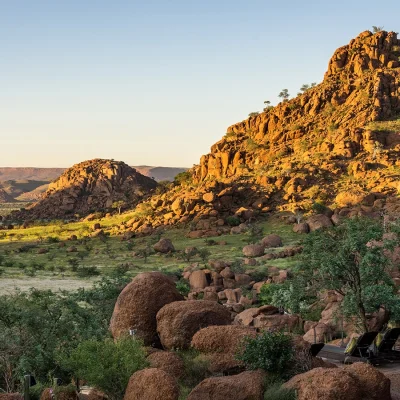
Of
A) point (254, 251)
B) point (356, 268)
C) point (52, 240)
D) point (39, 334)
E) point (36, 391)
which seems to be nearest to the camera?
point (36, 391)

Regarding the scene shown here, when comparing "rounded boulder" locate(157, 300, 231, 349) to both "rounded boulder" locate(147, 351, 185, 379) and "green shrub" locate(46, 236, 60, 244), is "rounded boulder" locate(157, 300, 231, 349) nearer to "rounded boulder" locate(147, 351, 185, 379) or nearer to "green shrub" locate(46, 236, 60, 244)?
"rounded boulder" locate(147, 351, 185, 379)

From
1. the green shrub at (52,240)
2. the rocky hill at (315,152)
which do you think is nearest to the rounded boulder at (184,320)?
the rocky hill at (315,152)

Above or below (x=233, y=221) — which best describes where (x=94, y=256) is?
below

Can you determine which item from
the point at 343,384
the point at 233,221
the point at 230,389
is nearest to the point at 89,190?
the point at 233,221

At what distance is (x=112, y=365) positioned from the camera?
13141 millimetres

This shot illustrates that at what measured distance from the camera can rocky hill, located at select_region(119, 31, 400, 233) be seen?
74250 millimetres

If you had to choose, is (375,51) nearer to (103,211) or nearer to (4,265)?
(103,211)

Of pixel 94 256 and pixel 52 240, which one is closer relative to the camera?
pixel 94 256

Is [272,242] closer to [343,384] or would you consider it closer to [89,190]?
[343,384]

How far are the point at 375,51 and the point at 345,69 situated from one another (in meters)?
5.57

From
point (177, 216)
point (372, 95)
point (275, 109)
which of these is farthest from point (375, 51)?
point (177, 216)

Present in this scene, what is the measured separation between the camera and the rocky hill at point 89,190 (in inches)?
4722

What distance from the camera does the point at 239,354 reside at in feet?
44.8

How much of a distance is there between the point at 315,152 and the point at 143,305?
68799 millimetres
